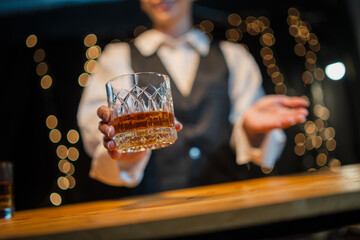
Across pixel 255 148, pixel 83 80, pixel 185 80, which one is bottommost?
pixel 255 148

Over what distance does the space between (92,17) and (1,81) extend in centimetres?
82

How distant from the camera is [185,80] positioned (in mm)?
1900

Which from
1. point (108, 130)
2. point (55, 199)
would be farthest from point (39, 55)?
point (108, 130)

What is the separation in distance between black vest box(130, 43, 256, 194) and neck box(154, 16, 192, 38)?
0.22m

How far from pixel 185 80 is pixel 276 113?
73 cm

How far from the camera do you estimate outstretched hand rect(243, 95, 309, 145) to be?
3.85 feet

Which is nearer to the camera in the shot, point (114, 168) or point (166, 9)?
point (114, 168)

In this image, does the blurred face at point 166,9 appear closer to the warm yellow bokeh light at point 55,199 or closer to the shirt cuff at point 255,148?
the shirt cuff at point 255,148

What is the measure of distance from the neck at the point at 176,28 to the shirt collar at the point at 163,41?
0.02 meters

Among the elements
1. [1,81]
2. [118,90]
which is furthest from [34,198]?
[118,90]

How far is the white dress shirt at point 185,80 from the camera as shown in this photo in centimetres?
157

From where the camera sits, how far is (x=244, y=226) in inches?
20.9

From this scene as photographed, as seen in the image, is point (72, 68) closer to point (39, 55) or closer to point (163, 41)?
point (39, 55)

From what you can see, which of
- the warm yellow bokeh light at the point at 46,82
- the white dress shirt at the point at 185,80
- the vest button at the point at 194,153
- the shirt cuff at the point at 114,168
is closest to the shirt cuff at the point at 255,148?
the white dress shirt at the point at 185,80
